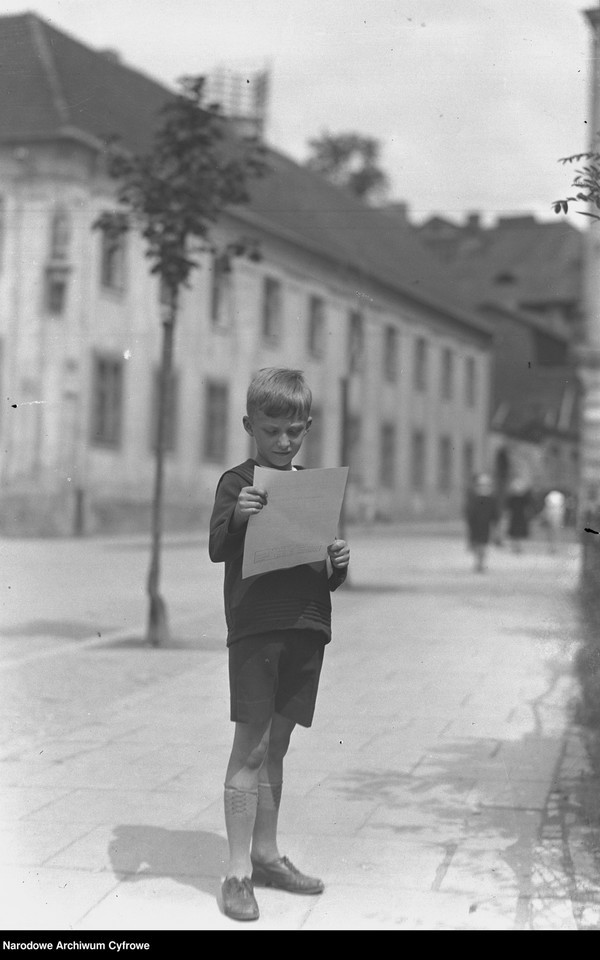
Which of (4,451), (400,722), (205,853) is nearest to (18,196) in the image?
(4,451)

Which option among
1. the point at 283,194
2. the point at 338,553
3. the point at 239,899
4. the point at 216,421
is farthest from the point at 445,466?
the point at 239,899

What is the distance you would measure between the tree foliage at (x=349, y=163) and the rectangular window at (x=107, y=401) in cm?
1811

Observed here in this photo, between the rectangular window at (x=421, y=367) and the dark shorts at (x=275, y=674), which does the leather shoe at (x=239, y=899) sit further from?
the rectangular window at (x=421, y=367)

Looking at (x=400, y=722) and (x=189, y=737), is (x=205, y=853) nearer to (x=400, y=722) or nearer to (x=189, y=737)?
(x=189, y=737)

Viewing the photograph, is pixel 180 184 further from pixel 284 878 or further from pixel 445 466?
pixel 445 466

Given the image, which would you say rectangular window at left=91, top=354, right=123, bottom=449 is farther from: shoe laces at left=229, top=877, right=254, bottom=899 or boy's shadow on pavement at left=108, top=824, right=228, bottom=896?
shoe laces at left=229, top=877, right=254, bottom=899

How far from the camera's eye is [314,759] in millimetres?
5688

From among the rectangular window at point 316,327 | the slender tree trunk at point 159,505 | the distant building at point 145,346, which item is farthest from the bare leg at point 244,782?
the rectangular window at point 316,327

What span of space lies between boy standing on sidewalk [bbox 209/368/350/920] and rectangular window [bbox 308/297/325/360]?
22237mm

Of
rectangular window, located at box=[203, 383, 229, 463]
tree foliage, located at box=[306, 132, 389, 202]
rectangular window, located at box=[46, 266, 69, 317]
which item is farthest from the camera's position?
tree foliage, located at box=[306, 132, 389, 202]

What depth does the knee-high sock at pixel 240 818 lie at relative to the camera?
360 centimetres

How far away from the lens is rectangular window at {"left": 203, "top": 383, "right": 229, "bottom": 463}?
1048 inches

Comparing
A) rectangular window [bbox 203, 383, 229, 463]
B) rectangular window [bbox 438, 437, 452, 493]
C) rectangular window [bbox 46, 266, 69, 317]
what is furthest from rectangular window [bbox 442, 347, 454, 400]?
rectangular window [bbox 46, 266, 69, 317]

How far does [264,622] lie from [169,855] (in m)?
0.95
